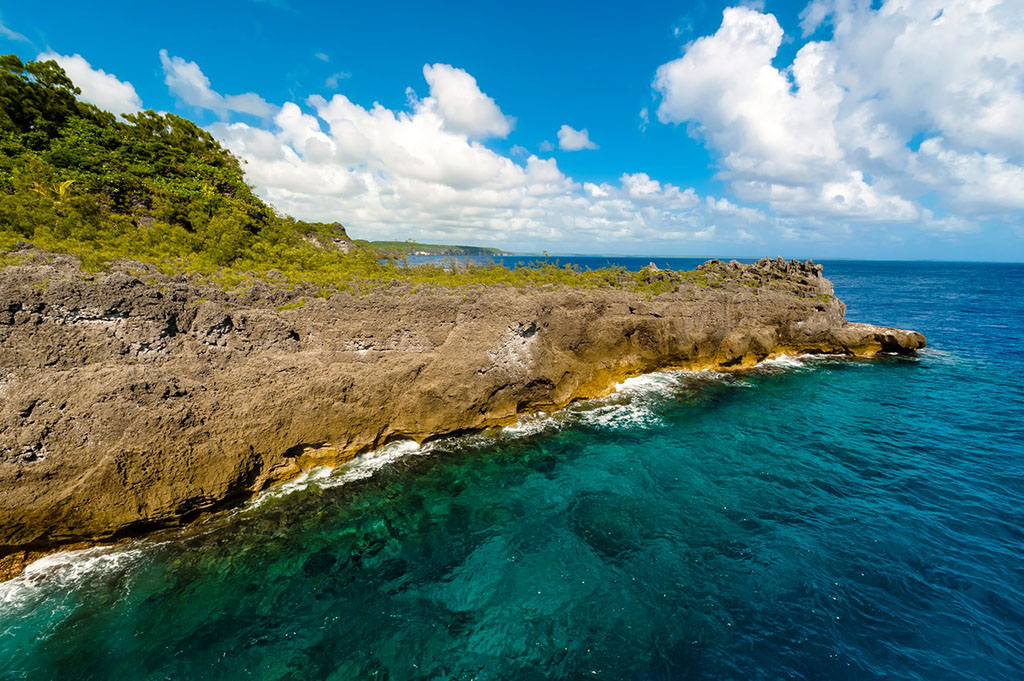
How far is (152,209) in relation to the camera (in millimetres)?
21266

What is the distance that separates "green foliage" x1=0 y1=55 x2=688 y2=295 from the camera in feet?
52.9

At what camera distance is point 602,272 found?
1152 inches

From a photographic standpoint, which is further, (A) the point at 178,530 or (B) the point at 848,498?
(B) the point at 848,498

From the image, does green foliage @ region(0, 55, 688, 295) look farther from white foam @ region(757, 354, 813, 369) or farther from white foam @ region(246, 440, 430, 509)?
white foam @ region(757, 354, 813, 369)

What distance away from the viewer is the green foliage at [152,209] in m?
16.1

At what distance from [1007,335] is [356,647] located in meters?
66.2

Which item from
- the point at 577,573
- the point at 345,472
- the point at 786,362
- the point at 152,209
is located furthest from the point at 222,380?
the point at 786,362

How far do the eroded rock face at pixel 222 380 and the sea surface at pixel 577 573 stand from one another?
131 centimetres

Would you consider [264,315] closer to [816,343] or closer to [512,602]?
[512,602]

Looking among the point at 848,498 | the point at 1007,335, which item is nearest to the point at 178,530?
the point at 848,498

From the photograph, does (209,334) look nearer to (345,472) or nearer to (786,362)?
(345,472)

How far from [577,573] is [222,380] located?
548 inches

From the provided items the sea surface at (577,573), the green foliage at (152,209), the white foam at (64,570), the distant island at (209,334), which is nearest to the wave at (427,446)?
the white foam at (64,570)

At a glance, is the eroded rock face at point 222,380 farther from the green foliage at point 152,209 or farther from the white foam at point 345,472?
the green foliage at point 152,209
